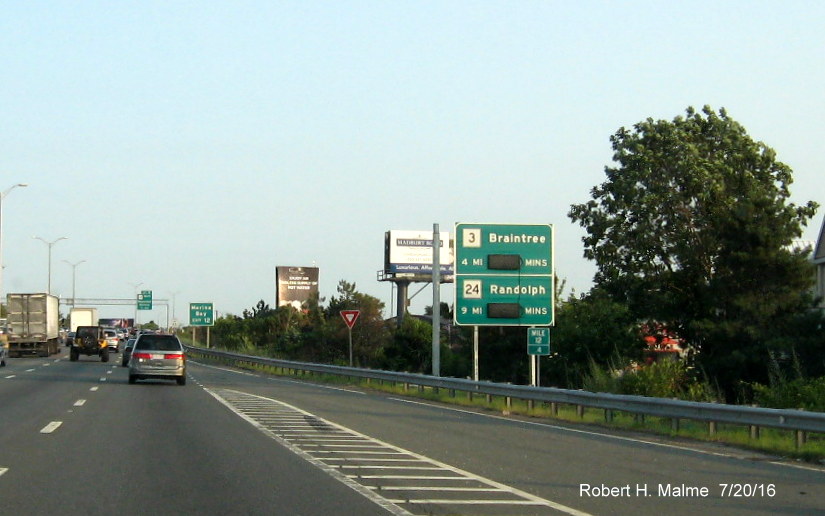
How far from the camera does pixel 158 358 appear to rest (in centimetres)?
3419

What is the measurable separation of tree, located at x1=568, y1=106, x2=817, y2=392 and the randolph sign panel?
1041cm

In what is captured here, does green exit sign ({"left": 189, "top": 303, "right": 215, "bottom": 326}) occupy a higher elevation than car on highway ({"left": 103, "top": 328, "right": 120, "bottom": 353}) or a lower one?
higher

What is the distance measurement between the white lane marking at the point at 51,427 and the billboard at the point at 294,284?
95314 millimetres

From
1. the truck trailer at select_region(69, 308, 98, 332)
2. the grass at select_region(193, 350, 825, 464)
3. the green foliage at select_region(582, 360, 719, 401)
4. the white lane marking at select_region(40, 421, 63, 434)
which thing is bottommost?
the grass at select_region(193, 350, 825, 464)

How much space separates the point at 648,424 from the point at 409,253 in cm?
7398

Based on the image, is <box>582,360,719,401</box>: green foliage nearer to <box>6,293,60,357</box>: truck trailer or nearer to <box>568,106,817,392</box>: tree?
<box>568,106,817,392</box>: tree

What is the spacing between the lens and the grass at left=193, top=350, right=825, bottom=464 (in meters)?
16.4

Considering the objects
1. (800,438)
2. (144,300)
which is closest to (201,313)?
(144,300)

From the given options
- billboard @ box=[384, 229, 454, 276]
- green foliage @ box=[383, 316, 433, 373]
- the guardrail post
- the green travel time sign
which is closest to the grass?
the guardrail post

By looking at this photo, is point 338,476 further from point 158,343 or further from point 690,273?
point 690,273

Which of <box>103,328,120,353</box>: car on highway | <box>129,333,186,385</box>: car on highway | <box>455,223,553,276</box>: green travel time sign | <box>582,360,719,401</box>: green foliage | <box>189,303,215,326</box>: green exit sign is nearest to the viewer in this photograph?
<box>582,360,719,401</box>: green foliage

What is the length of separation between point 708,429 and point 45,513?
1252 cm

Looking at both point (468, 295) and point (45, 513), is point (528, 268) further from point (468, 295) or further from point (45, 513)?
point (45, 513)

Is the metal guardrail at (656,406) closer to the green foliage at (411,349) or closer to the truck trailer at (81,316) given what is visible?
the green foliage at (411,349)
